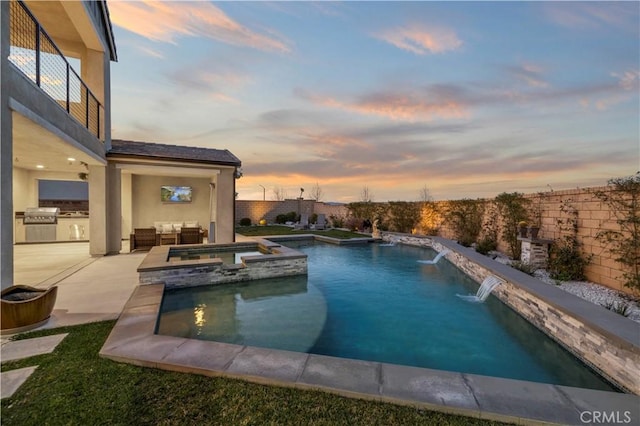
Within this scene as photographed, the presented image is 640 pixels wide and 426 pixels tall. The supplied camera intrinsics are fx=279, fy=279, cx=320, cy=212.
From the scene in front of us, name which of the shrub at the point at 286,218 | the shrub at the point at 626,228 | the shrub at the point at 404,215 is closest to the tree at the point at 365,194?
the shrub at the point at 286,218

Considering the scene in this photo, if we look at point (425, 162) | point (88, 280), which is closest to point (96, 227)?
point (88, 280)

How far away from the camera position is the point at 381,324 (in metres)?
5.43

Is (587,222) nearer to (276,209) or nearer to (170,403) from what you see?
(170,403)

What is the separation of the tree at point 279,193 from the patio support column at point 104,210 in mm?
32715

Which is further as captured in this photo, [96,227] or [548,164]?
[548,164]

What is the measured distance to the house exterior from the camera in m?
4.45

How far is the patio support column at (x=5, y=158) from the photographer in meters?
4.07

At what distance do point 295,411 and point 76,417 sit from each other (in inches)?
72.0

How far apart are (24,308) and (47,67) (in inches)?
227

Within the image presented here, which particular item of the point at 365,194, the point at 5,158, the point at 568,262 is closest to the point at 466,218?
the point at 568,262

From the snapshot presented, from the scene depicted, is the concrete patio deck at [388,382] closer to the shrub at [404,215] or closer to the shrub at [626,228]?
the shrub at [626,228]

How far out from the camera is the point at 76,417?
2342 millimetres

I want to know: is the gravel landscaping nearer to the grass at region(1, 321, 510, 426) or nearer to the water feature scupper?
the water feature scupper

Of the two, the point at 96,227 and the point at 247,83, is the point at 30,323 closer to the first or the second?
the point at 96,227
